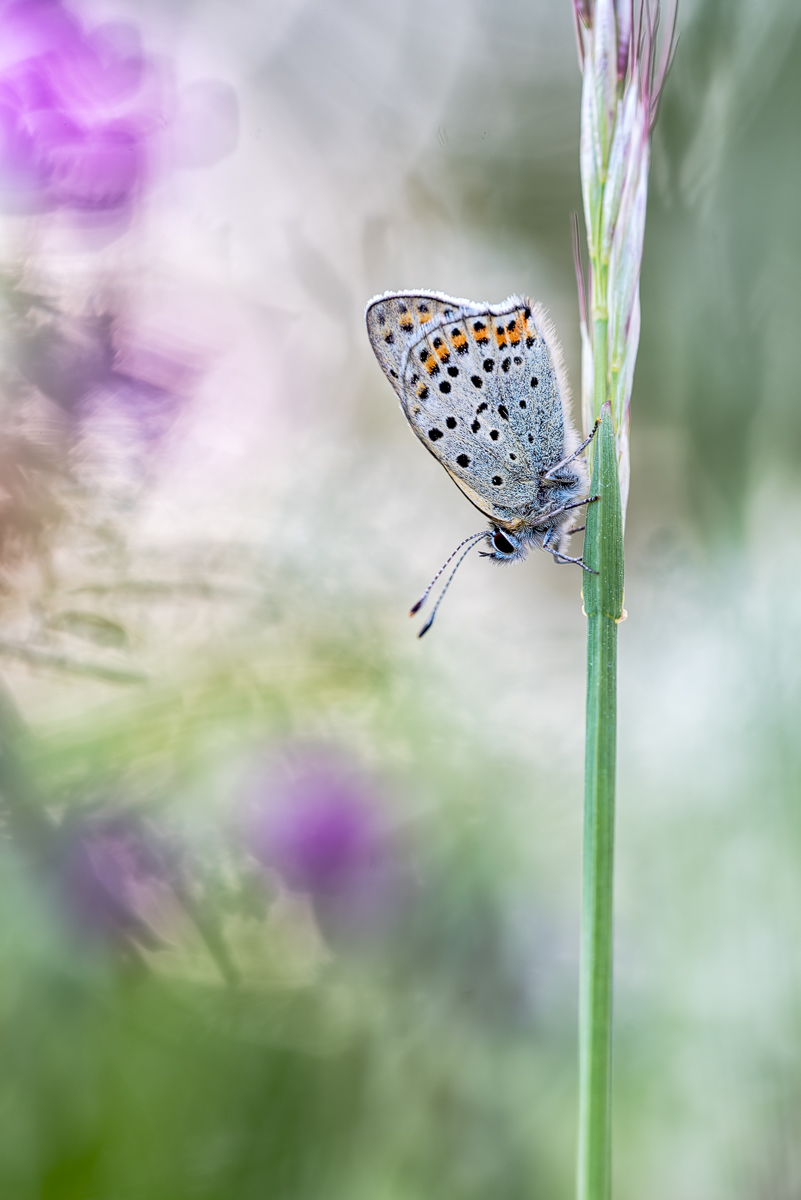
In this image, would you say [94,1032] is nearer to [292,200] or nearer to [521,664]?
[521,664]

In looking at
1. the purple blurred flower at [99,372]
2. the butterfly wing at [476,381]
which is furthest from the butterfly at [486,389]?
the purple blurred flower at [99,372]

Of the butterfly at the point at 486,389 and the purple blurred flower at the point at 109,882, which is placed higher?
the butterfly at the point at 486,389

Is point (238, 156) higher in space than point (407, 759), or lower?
higher

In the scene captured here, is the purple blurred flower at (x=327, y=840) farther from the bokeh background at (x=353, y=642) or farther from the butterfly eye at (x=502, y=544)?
the butterfly eye at (x=502, y=544)

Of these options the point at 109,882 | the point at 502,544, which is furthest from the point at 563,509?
the point at 109,882

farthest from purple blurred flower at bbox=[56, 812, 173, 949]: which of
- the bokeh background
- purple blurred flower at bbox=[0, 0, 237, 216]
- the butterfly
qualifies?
purple blurred flower at bbox=[0, 0, 237, 216]

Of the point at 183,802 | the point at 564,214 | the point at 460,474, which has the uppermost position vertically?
the point at 564,214

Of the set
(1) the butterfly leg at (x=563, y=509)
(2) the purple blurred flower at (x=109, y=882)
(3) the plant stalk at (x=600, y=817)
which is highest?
A: (1) the butterfly leg at (x=563, y=509)

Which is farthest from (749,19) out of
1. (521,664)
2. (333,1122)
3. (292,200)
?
(333,1122)

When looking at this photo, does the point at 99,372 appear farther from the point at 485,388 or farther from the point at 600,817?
the point at 600,817
